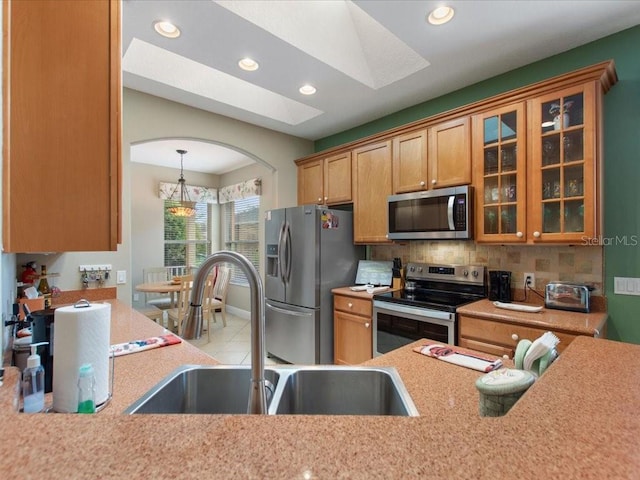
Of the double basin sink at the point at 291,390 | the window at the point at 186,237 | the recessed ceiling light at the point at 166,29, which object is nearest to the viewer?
the double basin sink at the point at 291,390

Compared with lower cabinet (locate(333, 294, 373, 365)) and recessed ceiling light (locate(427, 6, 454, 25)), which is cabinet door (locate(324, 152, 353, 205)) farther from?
recessed ceiling light (locate(427, 6, 454, 25))

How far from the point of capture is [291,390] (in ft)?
3.84

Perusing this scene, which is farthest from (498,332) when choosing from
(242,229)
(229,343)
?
(242,229)

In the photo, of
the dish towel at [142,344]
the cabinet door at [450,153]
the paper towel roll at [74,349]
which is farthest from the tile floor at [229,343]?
the paper towel roll at [74,349]

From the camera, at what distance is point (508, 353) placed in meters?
2.06

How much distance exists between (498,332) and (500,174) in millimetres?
1133

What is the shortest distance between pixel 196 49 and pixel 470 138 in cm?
213

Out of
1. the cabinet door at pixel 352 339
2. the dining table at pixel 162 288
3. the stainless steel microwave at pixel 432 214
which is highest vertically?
the stainless steel microwave at pixel 432 214

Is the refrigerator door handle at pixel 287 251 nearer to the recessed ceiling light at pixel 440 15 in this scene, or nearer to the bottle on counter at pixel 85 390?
the recessed ceiling light at pixel 440 15

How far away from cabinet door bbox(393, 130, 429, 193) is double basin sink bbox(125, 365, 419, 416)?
2085 millimetres

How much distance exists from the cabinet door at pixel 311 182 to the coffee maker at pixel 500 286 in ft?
6.43

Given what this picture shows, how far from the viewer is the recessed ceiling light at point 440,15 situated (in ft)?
6.30

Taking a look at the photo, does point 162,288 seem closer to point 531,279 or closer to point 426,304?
point 426,304

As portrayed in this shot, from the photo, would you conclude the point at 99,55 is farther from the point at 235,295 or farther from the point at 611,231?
the point at 235,295
